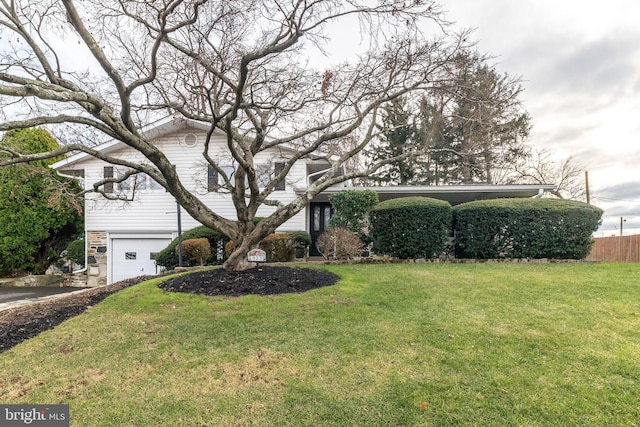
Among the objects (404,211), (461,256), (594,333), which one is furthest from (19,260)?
(594,333)

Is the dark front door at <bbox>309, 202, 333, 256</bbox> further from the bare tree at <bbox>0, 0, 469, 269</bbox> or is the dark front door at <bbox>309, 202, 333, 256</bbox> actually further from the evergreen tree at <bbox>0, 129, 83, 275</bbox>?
the evergreen tree at <bbox>0, 129, 83, 275</bbox>

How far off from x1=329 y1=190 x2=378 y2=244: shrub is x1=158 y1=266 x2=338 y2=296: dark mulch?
10.0 feet

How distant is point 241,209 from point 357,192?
4.07 metres

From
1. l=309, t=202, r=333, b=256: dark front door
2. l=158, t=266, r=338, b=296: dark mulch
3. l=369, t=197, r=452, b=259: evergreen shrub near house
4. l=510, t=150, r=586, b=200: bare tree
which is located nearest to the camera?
l=158, t=266, r=338, b=296: dark mulch

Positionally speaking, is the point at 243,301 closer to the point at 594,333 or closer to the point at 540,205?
the point at 594,333

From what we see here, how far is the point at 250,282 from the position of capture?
650 cm

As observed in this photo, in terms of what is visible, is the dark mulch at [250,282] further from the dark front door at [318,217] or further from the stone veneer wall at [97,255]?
the stone veneer wall at [97,255]

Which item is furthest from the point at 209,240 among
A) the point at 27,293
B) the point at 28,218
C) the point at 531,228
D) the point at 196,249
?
the point at 531,228

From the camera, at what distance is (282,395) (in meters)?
2.84

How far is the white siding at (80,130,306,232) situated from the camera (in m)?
12.9

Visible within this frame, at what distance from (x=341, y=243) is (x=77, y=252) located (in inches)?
418

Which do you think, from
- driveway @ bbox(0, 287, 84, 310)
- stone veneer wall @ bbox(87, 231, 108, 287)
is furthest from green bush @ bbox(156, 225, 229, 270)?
stone veneer wall @ bbox(87, 231, 108, 287)

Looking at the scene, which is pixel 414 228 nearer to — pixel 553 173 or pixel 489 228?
pixel 489 228

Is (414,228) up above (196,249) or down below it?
above
